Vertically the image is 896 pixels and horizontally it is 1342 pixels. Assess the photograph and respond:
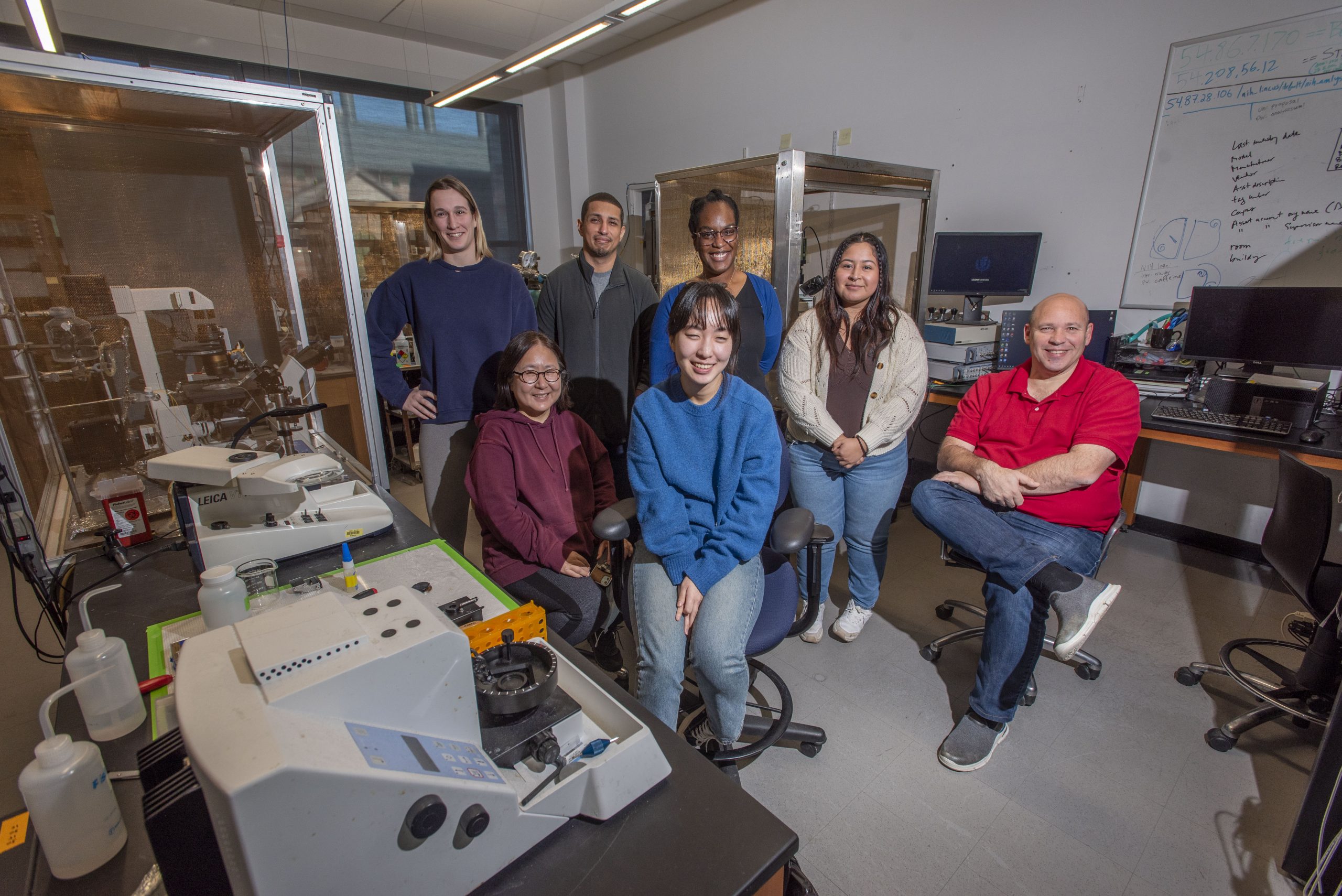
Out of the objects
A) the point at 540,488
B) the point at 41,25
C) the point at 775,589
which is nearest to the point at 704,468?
the point at 775,589

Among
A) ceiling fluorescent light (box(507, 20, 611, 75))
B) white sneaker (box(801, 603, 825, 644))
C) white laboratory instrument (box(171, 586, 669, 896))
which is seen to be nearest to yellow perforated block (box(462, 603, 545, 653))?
white laboratory instrument (box(171, 586, 669, 896))

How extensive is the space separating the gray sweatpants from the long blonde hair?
57 cm

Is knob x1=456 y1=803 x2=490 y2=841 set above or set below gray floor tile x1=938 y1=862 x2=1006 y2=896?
above

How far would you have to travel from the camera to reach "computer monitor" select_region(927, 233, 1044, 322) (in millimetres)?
3004

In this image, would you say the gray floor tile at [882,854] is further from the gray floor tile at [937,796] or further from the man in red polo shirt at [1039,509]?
the man in red polo shirt at [1039,509]

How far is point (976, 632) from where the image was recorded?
211 centimetres

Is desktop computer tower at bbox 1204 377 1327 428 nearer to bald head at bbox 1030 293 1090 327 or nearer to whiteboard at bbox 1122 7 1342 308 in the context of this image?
whiteboard at bbox 1122 7 1342 308

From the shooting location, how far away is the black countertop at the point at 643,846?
661 mm

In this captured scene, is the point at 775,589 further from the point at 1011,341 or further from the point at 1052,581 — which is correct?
the point at 1011,341

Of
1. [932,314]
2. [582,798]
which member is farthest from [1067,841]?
[932,314]

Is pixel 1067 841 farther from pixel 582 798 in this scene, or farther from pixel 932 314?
pixel 932 314

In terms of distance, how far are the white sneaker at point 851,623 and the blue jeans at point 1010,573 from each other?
0.48 m

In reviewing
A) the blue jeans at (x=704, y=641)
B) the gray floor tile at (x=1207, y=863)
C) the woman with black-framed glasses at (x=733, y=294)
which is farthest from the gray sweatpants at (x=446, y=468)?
the gray floor tile at (x=1207, y=863)

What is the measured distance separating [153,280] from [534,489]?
1.75 m
